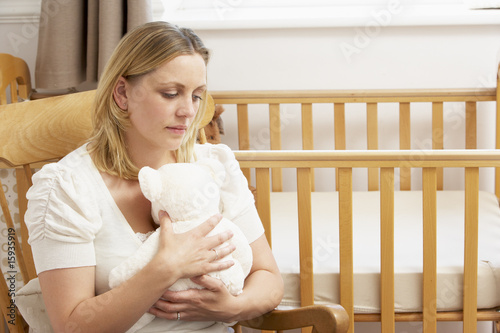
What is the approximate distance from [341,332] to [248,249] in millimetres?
215

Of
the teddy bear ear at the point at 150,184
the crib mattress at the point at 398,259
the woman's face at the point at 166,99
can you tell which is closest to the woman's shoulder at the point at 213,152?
the woman's face at the point at 166,99

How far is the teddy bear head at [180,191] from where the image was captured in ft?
3.30

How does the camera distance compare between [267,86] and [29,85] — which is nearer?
[29,85]

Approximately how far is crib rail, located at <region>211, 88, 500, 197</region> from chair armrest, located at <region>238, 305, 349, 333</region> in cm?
109

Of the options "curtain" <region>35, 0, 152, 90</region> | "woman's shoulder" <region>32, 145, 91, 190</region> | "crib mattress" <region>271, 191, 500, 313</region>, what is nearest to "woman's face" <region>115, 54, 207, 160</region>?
"woman's shoulder" <region>32, 145, 91, 190</region>

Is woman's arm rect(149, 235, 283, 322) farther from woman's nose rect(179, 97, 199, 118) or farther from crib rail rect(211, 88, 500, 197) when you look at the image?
crib rail rect(211, 88, 500, 197)

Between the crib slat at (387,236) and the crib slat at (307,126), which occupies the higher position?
the crib slat at (307,126)

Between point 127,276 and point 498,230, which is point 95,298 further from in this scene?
point 498,230

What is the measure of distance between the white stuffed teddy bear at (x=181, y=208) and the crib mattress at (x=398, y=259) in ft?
1.05

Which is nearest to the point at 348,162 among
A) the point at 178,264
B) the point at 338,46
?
the point at 178,264

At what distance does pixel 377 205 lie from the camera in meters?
1.94

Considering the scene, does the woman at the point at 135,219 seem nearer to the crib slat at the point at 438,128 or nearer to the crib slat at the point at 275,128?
the crib slat at the point at 275,128

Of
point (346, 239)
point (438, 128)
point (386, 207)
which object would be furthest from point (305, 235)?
point (438, 128)

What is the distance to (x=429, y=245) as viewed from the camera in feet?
4.61
